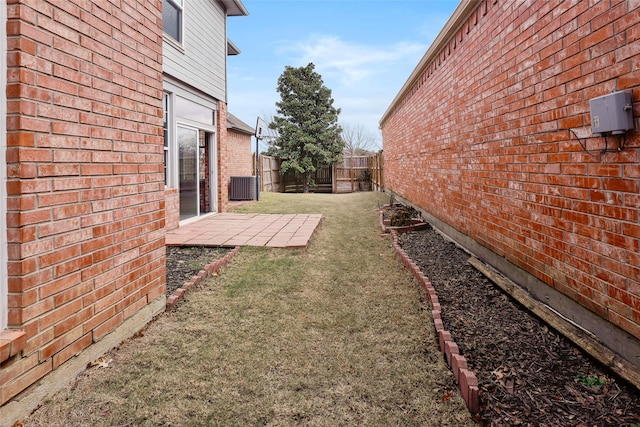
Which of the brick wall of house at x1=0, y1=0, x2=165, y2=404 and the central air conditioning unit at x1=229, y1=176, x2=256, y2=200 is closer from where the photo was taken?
the brick wall of house at x1=0, y1=0, x2=165, y2=404

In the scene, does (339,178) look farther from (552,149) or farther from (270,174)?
(552,149)

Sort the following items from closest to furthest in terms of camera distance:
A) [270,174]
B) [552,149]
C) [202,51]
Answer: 1. [552,149]
2. [202,51]
3. [270,174]

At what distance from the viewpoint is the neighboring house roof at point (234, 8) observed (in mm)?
9216

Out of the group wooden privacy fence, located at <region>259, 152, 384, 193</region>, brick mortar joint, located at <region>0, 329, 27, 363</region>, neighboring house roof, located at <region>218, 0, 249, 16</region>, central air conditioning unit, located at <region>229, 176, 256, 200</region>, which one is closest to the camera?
brick mortar joint, located at <region>0, 329, 27, 363</region>

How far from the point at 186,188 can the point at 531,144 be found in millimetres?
6502

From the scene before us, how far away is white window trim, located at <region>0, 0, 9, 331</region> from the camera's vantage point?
5.85ft

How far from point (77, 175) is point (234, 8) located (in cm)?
888

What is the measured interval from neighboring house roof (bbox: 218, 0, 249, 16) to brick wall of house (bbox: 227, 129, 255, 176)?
4868mm

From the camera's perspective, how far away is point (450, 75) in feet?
18.7

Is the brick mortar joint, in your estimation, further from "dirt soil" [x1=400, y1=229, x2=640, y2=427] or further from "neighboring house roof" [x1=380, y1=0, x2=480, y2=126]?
"neighboring house roof" [x1=380, y1=0, x2=480, y2=126]

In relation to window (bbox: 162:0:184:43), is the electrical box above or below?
below

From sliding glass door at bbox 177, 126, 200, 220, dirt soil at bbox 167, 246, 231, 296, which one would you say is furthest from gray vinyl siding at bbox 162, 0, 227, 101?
dirt soil at bbox 167, 246, 231, 296

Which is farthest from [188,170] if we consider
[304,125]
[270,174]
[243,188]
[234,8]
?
[304,125]

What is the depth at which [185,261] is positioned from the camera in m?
4.75
